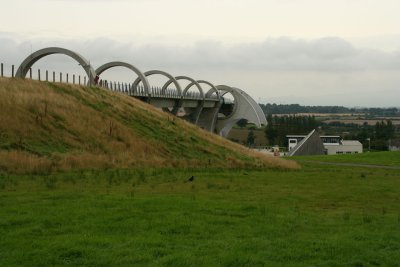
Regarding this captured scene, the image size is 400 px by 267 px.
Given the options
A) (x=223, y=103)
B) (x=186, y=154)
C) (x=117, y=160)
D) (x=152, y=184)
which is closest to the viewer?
(x=152, y=184)

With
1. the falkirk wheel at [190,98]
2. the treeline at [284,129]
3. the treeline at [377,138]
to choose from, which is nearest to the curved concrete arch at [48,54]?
the falkirk wheel at [190,98]

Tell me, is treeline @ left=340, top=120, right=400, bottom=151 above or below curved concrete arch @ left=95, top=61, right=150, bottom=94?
below

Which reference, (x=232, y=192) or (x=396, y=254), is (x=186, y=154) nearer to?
(x=232, y=192)

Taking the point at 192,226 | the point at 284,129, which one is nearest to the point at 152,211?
the point at 192,226

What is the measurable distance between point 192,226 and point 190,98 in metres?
65.9

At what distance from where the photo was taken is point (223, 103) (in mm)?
98625

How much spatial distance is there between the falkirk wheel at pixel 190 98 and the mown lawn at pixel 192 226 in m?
28.1

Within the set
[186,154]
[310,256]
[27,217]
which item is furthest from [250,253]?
[186,154]

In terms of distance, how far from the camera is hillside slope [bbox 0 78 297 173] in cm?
2311

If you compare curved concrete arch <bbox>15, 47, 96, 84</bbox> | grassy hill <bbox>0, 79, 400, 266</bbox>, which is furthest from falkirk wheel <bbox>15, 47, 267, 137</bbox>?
grassy hill <bbox>0, 79, 400, 266</bbox>

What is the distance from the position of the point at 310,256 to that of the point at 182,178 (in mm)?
11834

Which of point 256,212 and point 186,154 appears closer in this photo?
point 256,212

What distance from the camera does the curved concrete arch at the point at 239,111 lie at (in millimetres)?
100562

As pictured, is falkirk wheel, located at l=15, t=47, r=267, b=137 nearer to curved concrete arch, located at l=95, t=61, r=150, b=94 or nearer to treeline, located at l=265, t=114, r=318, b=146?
curved concrete arch, located at l=95, t=61, r=150, b=94
